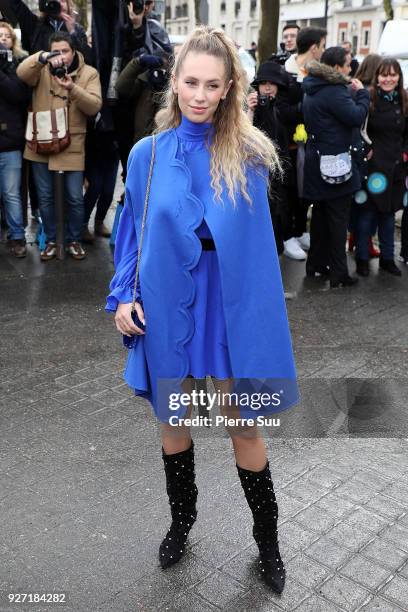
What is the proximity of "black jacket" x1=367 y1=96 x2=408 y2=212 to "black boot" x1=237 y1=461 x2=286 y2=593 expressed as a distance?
15.7ft

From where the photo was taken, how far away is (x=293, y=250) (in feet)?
25.1

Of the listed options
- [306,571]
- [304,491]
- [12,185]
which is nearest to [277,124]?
[12,185]

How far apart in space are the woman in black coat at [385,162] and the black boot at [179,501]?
460 cm

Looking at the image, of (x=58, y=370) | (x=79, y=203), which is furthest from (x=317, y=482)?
(x=79, y=203)

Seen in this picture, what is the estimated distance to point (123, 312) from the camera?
263 cm

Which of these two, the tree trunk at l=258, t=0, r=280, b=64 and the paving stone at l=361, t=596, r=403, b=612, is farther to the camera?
the tree trunk at l=258, t=0, r=280, b=64

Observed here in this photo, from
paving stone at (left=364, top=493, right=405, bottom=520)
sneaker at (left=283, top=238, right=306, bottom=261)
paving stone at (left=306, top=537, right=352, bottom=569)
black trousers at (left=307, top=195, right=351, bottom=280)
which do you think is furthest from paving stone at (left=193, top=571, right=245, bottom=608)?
sneaker at (left=283, top=238, right=306, bottom=261)

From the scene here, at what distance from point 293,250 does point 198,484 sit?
14.7 feet

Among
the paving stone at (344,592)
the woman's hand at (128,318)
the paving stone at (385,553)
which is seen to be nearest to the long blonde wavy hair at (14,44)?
the woman's hand at (128,318)

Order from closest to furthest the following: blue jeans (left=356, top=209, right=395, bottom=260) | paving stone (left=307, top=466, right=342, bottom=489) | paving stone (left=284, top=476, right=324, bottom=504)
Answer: paving stone (left=284, top=476, right=324, bottom=504), paving stone (left=307, top=466, right=342, bottom=489), blue jeans (left=356, top=209, right=395, bottom=260)

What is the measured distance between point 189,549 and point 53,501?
72 centimetres

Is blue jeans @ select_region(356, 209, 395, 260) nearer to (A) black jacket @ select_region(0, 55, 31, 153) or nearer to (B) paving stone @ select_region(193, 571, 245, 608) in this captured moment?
(A) black jacket @ select_region(0, 55, 31, 153)

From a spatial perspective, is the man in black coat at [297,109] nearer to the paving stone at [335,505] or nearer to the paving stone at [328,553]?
the paving stone at [335,505]

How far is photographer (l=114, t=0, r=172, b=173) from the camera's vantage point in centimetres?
660
